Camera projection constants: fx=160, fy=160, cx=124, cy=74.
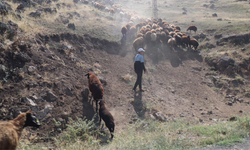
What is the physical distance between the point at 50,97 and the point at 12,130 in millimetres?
2264

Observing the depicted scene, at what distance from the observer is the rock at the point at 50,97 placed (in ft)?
18.3

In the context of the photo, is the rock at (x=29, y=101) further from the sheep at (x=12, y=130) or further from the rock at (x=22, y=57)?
the rock at (x=22, y=57)

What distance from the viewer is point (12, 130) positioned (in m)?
3.44

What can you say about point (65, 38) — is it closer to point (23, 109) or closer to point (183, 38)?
point (23, 109)

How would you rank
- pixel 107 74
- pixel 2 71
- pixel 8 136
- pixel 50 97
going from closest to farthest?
1. pixel 8 136
2. pixel 2 71
3. pixel 50 97
4. pixel 107 74

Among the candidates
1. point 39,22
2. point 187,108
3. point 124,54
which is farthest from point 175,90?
point 39,22

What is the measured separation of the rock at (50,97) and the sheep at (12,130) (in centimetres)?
177

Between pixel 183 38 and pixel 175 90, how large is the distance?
668 cm

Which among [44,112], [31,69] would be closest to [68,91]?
[44,112]

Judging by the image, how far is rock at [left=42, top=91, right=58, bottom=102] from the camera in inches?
220

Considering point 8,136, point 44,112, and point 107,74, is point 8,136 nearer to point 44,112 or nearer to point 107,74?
point 44,112

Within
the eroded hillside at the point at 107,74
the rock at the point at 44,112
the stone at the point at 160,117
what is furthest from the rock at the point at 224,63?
the rock at the point at 44,112

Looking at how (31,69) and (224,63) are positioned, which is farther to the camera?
(224,63)

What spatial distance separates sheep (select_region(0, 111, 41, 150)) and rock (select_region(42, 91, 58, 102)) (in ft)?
5.82
